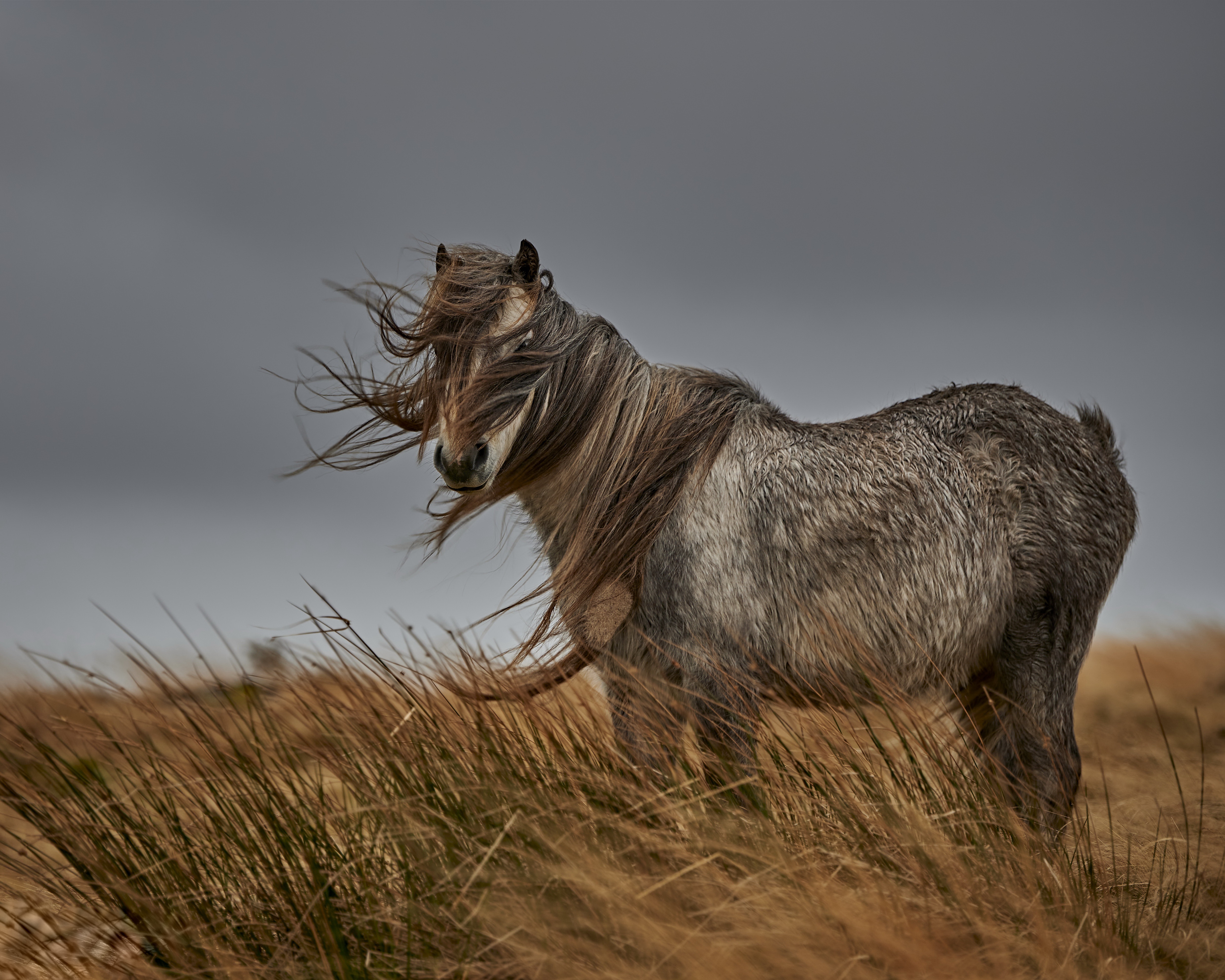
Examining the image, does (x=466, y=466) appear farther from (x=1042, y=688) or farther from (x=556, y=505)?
(x=1042, y=688)

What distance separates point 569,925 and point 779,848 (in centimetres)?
57

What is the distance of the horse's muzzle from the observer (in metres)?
3.27

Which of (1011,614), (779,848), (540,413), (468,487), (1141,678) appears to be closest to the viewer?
(779,848)

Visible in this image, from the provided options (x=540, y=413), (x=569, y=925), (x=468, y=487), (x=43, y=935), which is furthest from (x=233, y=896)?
(x=540, y=413)

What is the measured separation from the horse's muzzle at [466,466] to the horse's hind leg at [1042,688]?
2.28 metres

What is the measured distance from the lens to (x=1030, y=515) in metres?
4.11

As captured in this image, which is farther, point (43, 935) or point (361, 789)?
point (43, 935)

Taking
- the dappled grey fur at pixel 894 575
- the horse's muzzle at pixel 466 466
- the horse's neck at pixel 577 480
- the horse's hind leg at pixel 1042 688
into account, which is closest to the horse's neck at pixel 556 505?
the horse's neck at pixel 577 480

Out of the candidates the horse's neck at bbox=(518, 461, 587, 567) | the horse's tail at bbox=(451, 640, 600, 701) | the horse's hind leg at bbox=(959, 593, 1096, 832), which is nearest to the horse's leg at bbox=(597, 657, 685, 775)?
the horse's tail at bbox=(451, 640, 600, 701)

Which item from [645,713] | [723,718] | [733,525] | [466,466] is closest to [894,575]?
[733,525]

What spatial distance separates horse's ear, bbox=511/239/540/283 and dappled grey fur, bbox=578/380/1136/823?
1.02m

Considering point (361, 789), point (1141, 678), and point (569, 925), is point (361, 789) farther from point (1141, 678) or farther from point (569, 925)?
point (1141, 678)

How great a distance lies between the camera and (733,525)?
12.1ft

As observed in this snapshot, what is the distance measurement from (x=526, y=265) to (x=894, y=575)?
6.16 feet
